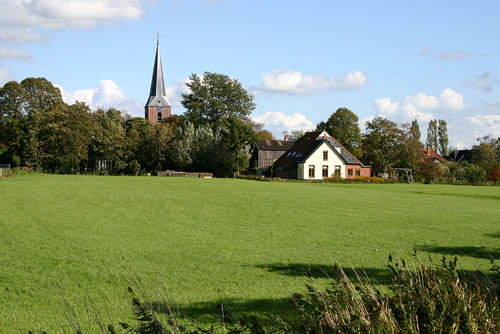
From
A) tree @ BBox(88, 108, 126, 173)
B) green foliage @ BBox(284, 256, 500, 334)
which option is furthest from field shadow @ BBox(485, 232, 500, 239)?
tree @ BBox(88, 108, 126, 173)

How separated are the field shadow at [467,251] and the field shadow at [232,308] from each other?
623 centimetres

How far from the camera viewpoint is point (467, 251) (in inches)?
476

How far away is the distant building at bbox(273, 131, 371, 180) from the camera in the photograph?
224ft

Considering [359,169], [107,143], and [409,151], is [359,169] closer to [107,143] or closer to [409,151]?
[409,151]

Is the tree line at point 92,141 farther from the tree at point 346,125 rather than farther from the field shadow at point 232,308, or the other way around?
the field shadow at point 232,308

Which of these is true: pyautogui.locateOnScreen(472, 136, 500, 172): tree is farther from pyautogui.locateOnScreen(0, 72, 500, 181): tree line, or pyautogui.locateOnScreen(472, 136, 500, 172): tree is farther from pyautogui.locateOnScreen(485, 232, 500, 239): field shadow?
pyautogui.locateOnScreen(485, 232, 500, 239): field shadow

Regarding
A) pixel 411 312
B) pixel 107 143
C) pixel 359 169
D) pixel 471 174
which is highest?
pixel 107 143

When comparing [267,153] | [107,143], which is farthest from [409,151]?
[107,143]

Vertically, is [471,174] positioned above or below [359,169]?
below

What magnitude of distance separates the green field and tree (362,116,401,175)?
176 feet

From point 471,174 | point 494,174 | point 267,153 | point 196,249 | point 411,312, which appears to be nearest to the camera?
point 411,312

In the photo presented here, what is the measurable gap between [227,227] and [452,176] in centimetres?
5979

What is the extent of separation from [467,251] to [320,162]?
56988 millimetres

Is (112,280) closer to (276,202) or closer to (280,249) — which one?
(280,249)
